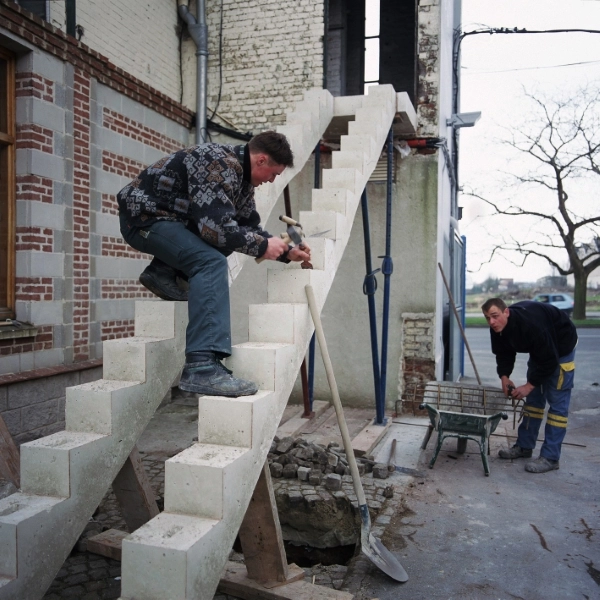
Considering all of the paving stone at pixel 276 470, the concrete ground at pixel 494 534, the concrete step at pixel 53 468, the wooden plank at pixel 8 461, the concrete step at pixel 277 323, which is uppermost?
the concrete step at pixel 277 323

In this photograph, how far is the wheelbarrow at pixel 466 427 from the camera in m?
5.30

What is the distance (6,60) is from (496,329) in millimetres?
5431

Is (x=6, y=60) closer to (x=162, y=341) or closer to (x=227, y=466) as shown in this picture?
(x=162, y=341)

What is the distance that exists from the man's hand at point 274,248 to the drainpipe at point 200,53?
5.21 m

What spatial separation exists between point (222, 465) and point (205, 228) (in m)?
1.21

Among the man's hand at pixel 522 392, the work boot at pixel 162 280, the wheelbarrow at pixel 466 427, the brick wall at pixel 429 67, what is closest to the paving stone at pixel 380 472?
the wheelbarrow at pixel 466 427

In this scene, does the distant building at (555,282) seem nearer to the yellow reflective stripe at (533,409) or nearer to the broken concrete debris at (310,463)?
the yellow reflective stripe at (533,409)

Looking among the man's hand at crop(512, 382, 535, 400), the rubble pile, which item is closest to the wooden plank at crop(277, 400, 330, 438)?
the rubble pile

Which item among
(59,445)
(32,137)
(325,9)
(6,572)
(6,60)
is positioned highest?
(325,9)

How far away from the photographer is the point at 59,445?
2777 mm

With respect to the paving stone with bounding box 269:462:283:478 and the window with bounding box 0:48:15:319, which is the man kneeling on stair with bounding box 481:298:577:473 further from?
the window with bounding box 0:48:15:319

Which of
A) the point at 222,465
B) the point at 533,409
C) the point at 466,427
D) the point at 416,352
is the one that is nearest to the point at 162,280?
the point at 222,465

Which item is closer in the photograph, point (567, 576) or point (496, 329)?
point (567, 576)

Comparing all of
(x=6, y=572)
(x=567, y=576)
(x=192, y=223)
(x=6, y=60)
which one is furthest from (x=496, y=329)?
(x=6, y=60)
